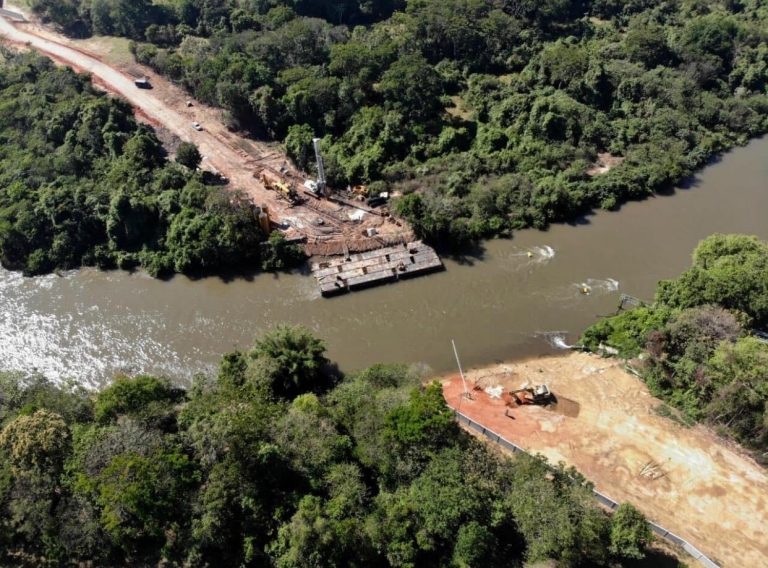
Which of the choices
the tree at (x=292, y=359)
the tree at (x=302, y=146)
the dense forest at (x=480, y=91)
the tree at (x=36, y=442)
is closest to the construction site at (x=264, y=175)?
the tree at (x=302, y=146)

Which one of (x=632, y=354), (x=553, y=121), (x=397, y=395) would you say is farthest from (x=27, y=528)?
(x=553, y=121)

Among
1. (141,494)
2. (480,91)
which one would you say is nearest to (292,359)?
(141,494)

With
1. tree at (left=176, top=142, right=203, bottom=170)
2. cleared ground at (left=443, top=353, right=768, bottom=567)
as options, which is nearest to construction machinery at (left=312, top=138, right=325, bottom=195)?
tree at (left=176, top=142, right=203, bottom=170)

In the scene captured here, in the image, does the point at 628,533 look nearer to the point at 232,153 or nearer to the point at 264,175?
the point at 264,175

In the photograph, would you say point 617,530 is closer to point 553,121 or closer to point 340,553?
point 340,553

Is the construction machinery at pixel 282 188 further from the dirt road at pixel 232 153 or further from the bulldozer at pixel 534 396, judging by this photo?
the bulldozer at pixel 534 396

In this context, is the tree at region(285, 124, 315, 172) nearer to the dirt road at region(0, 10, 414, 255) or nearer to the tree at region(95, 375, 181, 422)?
the dirt road at region(0, 10, 414, 255)
